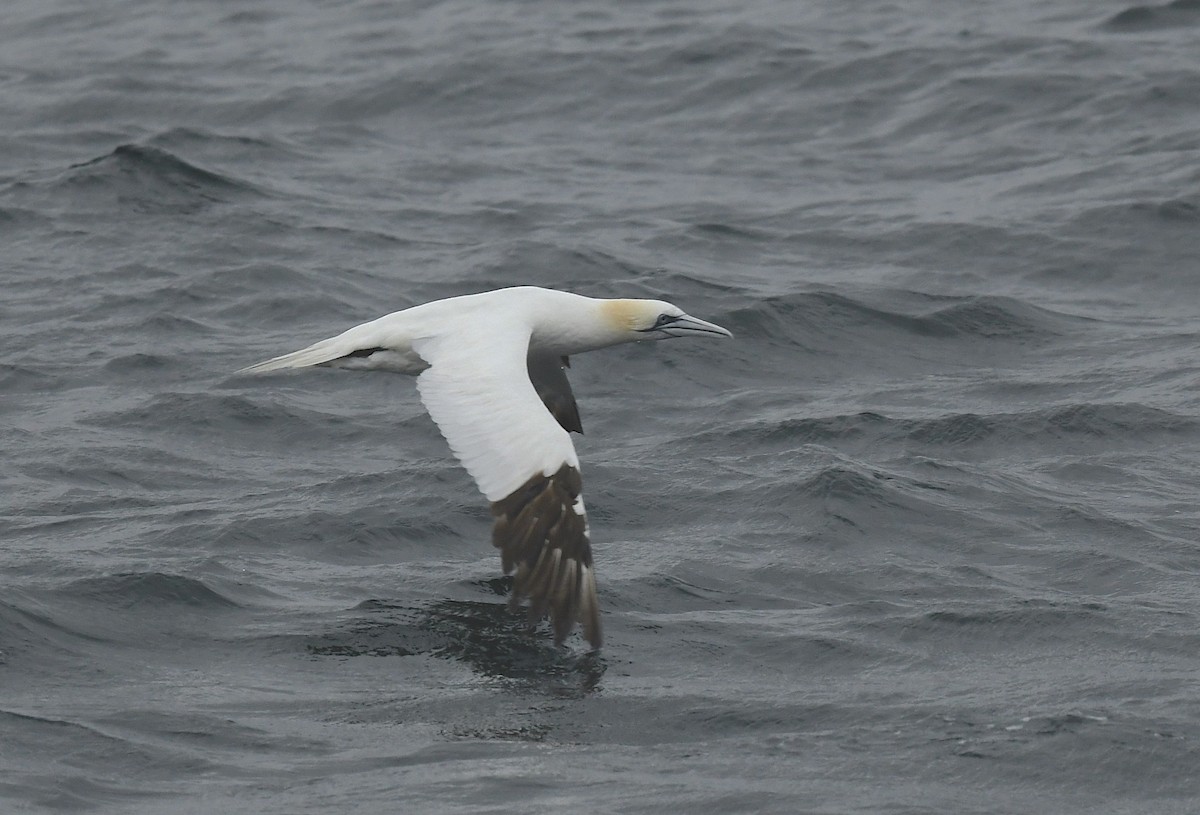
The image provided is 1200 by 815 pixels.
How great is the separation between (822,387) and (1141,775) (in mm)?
4862

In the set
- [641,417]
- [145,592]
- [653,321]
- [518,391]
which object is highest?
[518,391]

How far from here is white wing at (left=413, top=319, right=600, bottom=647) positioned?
7301 mm

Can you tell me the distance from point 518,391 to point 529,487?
497 mm

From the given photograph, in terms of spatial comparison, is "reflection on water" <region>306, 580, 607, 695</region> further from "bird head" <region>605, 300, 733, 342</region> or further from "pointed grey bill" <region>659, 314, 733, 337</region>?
"pointed grey bill" <region>659, 314, 733, 337</region>

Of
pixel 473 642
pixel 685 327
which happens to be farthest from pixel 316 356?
pixel 473 642

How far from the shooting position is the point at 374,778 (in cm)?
618

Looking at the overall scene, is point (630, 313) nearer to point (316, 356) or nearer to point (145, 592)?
point (316, 356)

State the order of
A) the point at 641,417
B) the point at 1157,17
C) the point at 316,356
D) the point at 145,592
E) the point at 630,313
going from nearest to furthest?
the point at 145,592
the point at 316,356
the point at 630,313
the point at 641,417
the point at 1157,17

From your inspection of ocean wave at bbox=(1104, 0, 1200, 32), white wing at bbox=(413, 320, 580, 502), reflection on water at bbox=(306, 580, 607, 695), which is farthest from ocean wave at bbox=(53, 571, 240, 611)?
ocean wave at bbox=(1104, 0, 1200, 32)

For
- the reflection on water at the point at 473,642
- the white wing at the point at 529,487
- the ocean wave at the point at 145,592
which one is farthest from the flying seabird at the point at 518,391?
the ocean wave at the point at 145,592

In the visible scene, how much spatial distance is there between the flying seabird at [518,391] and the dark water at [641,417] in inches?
13.3

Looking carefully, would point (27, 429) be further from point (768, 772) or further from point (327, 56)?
point (327, 56)

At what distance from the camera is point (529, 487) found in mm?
7453

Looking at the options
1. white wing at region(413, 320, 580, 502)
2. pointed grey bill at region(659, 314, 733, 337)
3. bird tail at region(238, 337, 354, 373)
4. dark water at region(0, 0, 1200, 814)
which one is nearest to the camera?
dark water at region(0, 0, 1200, 814)
